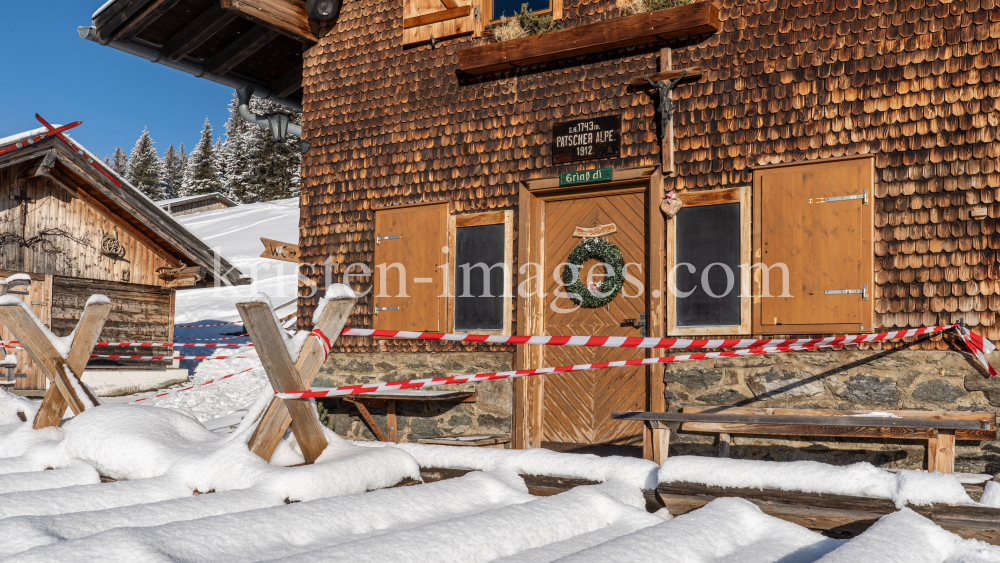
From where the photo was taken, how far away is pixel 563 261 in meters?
8.56

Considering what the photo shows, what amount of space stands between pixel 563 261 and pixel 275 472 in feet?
17.0

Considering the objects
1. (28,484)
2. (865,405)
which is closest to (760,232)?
(865,405)

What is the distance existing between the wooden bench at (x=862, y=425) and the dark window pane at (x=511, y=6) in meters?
4.96

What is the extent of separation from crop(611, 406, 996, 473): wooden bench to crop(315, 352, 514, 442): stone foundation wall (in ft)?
9.58

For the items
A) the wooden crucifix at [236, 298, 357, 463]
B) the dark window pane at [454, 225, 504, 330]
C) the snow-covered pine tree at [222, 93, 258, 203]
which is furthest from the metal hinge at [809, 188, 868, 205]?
the snow-covered pine tree at [222, 93, 258, 203]

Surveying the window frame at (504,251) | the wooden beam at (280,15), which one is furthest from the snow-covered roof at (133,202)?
the window frame at (504,251)

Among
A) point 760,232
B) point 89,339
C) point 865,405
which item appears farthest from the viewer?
point 760,232

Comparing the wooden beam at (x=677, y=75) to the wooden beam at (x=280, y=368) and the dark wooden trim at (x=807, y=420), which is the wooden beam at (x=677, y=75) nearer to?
the dark wooden trim at (x=807, y=420)

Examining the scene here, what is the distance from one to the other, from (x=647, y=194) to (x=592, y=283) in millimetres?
1050

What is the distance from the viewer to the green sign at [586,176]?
8.16m

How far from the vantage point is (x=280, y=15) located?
9.72 metres

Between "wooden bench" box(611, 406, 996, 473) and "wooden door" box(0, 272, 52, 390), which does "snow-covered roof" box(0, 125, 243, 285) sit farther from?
"wooden bench" box(611, 406, 996, 473)

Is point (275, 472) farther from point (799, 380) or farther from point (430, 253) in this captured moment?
point (430, 253)

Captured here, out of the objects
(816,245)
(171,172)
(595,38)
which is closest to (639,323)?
(816,245)
